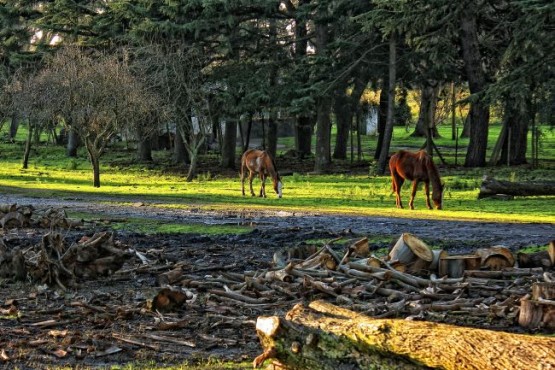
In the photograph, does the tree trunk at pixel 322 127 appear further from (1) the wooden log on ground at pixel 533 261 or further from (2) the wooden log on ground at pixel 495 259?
(2) the wooden log on ground at pixel 495 259

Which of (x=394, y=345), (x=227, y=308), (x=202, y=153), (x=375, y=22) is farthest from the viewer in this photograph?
(x=202, y=153)

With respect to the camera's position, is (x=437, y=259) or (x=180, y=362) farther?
(x=437, y=259)

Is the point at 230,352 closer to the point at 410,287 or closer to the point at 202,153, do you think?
the point at 410,287

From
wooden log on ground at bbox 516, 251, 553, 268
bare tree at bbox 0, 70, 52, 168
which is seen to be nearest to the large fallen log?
wooden log on ground at bbox 516, 251, 553, 268

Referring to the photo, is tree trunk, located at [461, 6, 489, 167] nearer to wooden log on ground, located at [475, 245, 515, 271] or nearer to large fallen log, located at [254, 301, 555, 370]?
wooden log on ground, located at [475, 245, 515, 271]

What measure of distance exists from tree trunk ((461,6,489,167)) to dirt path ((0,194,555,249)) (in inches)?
852

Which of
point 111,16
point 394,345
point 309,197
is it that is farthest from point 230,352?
point 111,16

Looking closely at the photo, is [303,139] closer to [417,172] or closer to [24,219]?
[417,172]

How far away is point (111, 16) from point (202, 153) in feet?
49.5

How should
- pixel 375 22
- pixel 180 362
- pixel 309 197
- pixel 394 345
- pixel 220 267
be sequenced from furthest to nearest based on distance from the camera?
1. pixel 375 22
2. pixel 309 197
3. pixel 220 267
4. pixel 180 362
5. pixel 394 345

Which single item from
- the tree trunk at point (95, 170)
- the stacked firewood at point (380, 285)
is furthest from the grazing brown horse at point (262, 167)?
the stacked firewood at point (380, 285)

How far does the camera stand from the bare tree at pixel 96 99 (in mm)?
42469

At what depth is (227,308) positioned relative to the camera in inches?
469

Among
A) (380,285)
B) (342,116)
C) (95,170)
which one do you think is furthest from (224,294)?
(342,116)
